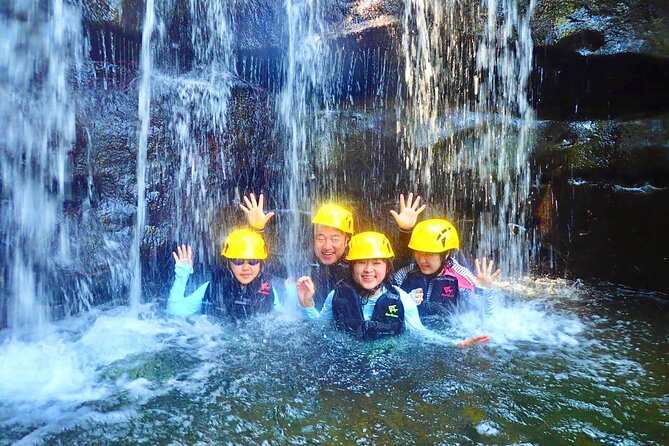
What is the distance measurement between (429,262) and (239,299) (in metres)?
2.17

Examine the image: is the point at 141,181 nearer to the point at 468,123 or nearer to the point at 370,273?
the point at 370,273

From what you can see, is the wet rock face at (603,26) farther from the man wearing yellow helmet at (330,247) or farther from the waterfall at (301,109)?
the man wearing yellow helmet at (330,247)

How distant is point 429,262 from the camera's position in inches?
212

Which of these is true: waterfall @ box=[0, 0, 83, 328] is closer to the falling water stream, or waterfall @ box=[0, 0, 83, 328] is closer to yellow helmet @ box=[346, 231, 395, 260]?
the falling water stream

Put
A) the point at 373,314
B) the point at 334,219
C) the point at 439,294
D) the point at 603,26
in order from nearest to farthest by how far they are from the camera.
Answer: the point at 373,314
the point at 439,294
the point at 334,219
the point at 603,26

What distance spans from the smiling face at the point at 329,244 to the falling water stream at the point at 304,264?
2.72 feet

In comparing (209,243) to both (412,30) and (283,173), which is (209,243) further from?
(412,30)

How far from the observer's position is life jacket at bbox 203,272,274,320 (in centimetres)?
526

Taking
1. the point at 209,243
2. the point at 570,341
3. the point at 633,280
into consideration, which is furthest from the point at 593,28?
the point at 209,243

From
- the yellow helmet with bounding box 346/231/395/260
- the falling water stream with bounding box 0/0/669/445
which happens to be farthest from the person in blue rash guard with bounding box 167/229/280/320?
the yellow helmet with bounding box 346/231/395/260

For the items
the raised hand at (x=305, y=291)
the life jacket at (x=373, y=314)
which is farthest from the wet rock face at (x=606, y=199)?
the raised hand at (x=305, y=291)

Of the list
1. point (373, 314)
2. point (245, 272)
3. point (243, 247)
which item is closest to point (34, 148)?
point (243, 247)

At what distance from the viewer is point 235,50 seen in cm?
759

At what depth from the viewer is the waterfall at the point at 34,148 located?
558cm
